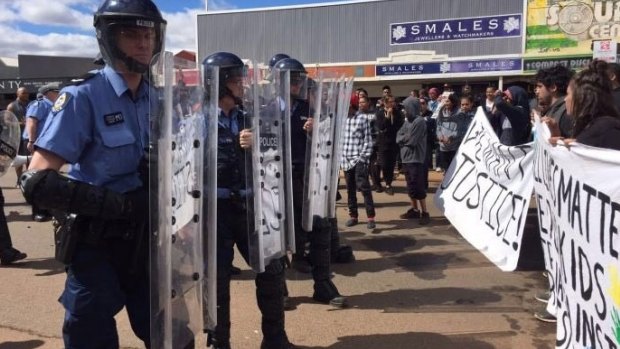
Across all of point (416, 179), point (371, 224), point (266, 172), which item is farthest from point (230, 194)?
point (416, 179)

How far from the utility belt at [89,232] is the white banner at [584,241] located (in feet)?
6.99

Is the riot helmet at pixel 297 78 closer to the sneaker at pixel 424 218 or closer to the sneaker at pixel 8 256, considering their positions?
the sneaker at pixel 8 256

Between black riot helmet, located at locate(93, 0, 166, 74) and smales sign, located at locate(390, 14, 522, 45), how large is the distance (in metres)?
23.6

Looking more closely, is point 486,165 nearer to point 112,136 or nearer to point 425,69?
point 112,136

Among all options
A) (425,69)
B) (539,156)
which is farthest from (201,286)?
(425,69)

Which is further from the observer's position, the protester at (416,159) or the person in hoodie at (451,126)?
the person in hoodie at (451,126)

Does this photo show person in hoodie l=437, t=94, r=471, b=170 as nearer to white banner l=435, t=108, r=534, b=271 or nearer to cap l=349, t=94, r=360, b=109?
cap l=349, t=94, r=360, b=109

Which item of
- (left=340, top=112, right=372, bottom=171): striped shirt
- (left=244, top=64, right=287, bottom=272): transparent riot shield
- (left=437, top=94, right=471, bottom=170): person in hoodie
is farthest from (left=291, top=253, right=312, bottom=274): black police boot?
(left=437, top=94, right=471, bottom=170): person in hoodie

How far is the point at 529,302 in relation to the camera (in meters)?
4.64

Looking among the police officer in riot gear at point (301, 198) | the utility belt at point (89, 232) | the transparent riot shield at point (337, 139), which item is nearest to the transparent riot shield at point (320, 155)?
the transparent riot shield at point (337, 139)

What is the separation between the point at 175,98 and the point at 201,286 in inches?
36.6

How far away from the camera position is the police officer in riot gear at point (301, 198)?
4.63 meters

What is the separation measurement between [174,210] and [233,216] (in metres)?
1.20

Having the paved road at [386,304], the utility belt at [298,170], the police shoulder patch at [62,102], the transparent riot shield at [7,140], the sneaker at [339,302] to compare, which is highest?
the police shoulder patch at [62,102]
